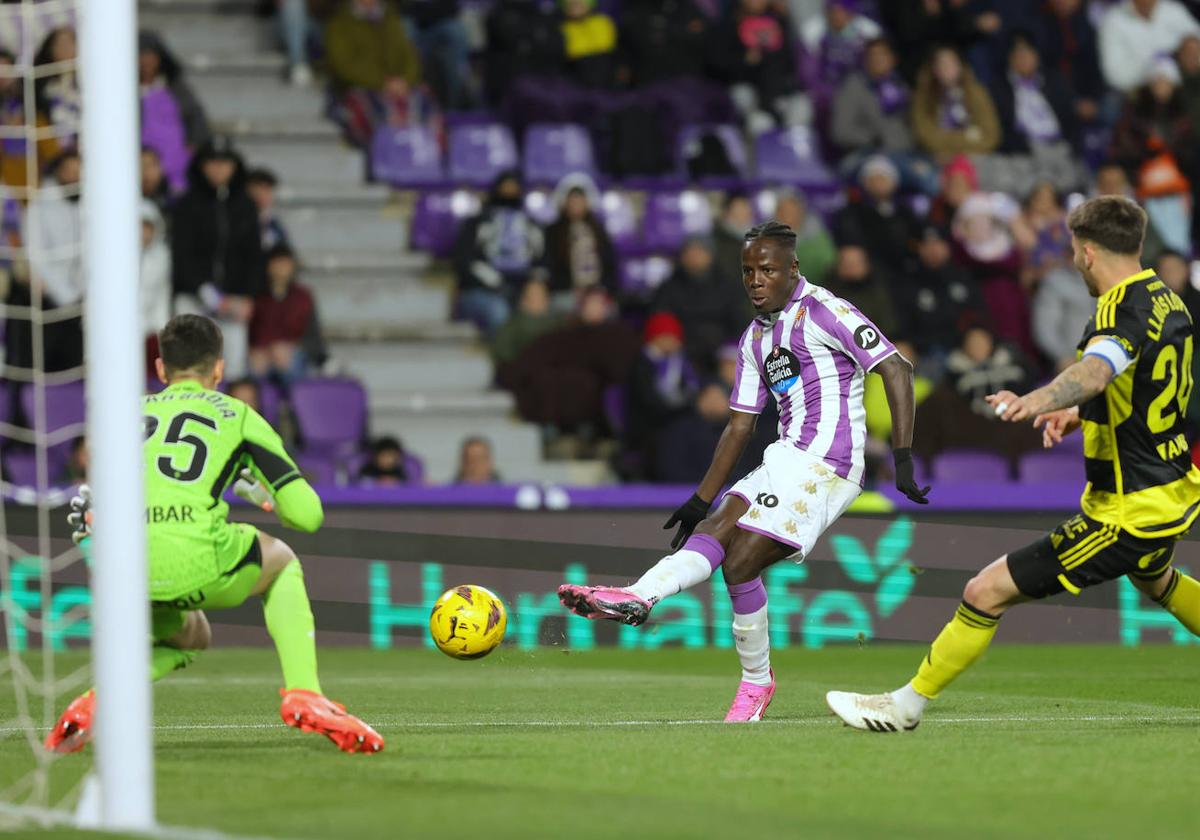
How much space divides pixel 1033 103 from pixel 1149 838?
52.2 ft

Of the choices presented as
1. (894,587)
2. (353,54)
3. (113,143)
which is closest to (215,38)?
(353,54)

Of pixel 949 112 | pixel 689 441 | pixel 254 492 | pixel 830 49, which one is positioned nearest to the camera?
pixel 254 492

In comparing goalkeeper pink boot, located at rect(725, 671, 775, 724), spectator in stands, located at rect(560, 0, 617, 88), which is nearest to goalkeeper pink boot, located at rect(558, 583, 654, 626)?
goalkeeper pink boot, located at rect(725, 671, 775, 724)

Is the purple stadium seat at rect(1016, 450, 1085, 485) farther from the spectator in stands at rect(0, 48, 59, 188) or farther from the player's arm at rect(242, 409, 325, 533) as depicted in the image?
the player's arm at rect(242, 409, 325, 533)

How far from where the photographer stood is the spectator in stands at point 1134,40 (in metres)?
20.1

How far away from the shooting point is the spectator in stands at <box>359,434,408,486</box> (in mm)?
14383

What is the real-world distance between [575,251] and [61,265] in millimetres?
4257

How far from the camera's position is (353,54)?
1814cm

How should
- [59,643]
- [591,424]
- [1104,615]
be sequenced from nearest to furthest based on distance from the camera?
[59,643] < [1104,615] < [591,424]

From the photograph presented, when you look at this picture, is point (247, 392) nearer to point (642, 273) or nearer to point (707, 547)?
point (642, 273)

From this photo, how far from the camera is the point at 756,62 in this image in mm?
19094

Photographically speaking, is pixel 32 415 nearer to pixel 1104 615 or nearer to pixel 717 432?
pixel 717 432

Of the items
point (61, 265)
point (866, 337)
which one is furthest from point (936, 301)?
point (866, 337)

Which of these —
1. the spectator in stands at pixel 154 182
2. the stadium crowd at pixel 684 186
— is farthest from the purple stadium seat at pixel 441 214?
the spectator in stands at pixel 154 182
